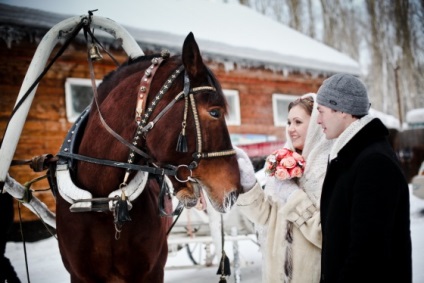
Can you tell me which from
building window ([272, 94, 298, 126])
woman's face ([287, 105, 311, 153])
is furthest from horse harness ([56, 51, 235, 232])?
building window ([272, 94, 298, 126])

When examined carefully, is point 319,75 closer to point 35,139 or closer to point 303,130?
point 35,139

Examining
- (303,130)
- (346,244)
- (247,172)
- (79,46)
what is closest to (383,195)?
→ (346,244)

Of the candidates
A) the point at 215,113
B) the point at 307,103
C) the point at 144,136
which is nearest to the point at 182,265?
the point at 307,103

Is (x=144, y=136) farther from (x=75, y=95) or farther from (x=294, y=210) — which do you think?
(x=75, y=95)

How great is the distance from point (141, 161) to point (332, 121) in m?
0.98

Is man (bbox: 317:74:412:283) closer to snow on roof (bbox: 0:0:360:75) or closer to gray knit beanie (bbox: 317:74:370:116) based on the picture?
gray knit beanie (bbox: 317:74:370:116)

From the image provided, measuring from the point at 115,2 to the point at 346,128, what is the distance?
24.9 ft

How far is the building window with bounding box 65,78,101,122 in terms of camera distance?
6723mm

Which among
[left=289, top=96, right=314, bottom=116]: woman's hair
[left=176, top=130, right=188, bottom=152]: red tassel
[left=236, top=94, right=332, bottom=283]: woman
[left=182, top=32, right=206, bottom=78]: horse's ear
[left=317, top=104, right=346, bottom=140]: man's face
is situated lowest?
[left=236, top=94, right=332, bottom=283]: woman

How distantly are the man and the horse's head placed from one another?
0.46 metres

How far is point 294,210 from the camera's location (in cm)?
189

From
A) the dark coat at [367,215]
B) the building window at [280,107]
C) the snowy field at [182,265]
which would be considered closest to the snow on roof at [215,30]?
the building window at [280,107]

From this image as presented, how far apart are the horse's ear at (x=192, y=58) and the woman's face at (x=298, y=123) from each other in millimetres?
778

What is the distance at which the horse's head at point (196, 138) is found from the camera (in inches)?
62.9
